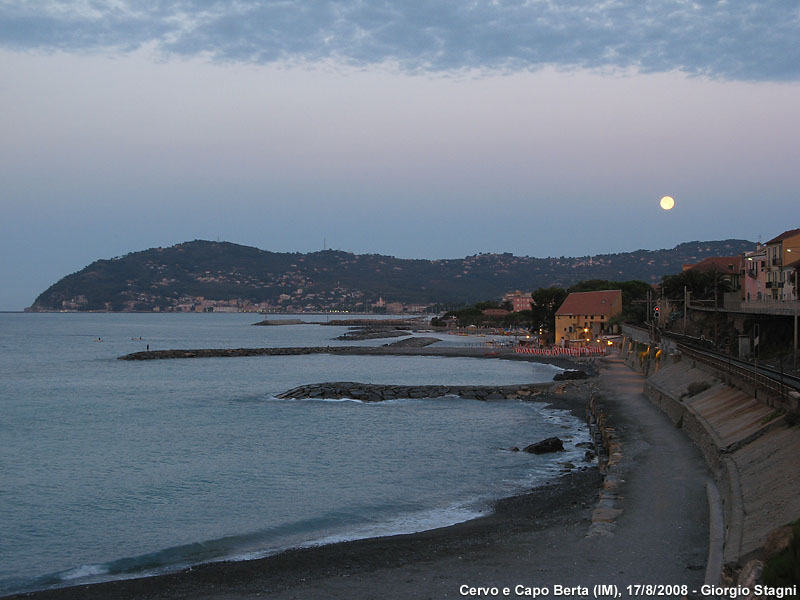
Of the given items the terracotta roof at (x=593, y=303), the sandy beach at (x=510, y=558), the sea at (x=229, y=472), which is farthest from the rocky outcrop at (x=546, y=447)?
the terracotta roof at (x=593, y=303)

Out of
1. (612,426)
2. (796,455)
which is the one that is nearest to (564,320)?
(612,426)

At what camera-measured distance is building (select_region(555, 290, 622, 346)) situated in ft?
292

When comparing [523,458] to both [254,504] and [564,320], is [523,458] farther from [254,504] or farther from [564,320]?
[564,320]

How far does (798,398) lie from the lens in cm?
1731

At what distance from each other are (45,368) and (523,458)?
2614 inches

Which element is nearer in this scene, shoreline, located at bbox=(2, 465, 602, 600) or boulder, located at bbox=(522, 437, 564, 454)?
shoreline, located at bbox=(2, 465, 602, 600)

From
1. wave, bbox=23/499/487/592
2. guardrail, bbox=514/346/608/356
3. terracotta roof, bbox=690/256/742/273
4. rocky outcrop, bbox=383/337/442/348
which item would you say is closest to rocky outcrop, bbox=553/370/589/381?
guardrail, bbox=514/346/608/356

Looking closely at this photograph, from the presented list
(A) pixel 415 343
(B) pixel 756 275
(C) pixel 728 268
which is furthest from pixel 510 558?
(A) pixel 415 343

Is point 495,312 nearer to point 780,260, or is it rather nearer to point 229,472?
point 780,260

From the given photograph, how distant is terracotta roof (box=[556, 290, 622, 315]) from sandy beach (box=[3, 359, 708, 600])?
236ft

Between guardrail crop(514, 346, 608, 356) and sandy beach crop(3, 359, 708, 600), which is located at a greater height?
sandy beach crop(3, 359, 708, 600)

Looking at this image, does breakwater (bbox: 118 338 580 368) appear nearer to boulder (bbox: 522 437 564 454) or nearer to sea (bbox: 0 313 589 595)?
sea (bbox: 0 313 589 595)

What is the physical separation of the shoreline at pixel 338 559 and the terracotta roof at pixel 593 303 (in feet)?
237

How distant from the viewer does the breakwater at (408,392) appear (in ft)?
156
